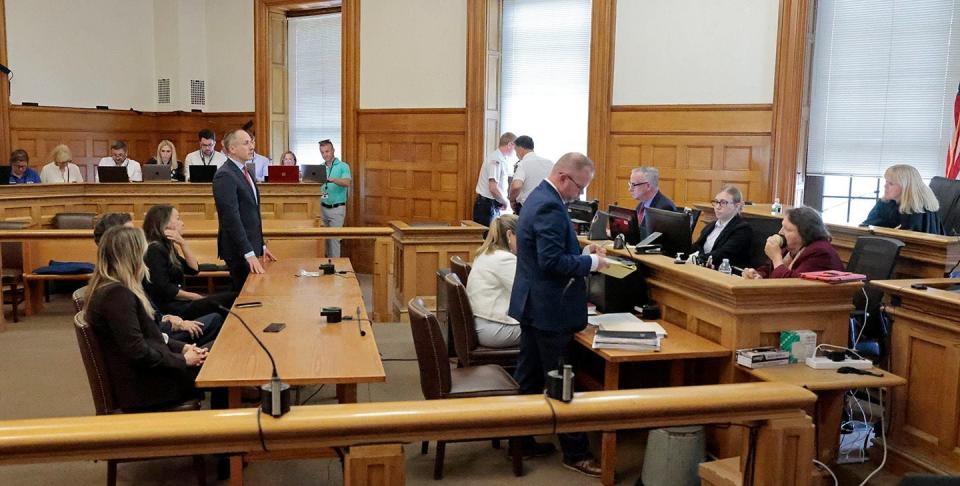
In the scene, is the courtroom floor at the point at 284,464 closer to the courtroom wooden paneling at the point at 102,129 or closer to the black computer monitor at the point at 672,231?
the black computer monitor at the point at 672,231

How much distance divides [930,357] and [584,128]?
5.62 metres

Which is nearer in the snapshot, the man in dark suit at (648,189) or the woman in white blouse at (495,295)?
the woman in white blouse at (495,295)

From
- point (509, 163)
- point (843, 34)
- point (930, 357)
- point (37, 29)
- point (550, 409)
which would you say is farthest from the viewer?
point (37, 29)

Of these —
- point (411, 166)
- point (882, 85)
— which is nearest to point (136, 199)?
point (411, 166)

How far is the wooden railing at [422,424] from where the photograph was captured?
59.0 inches

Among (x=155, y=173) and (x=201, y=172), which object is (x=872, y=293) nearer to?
(x=201, y=172)

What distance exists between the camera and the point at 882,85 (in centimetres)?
717

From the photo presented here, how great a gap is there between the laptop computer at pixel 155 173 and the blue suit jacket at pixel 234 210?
4110 millimetres

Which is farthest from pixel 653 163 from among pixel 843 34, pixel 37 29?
pixel 37 29

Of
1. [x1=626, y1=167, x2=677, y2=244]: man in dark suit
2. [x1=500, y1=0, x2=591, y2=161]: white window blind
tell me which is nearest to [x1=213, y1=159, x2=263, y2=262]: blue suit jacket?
[x1=626, y1=167, x2=677, y2=244]: man in dark suit

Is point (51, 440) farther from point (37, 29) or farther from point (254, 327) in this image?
point (37, 29)

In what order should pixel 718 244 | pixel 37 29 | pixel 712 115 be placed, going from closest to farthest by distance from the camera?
pixel 718 244
pixel 712 115
pixel 37 29

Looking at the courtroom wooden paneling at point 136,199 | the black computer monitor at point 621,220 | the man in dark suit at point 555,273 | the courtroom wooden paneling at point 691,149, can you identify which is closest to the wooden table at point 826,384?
the man in dark suit at point 555,273

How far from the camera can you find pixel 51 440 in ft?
4.86
